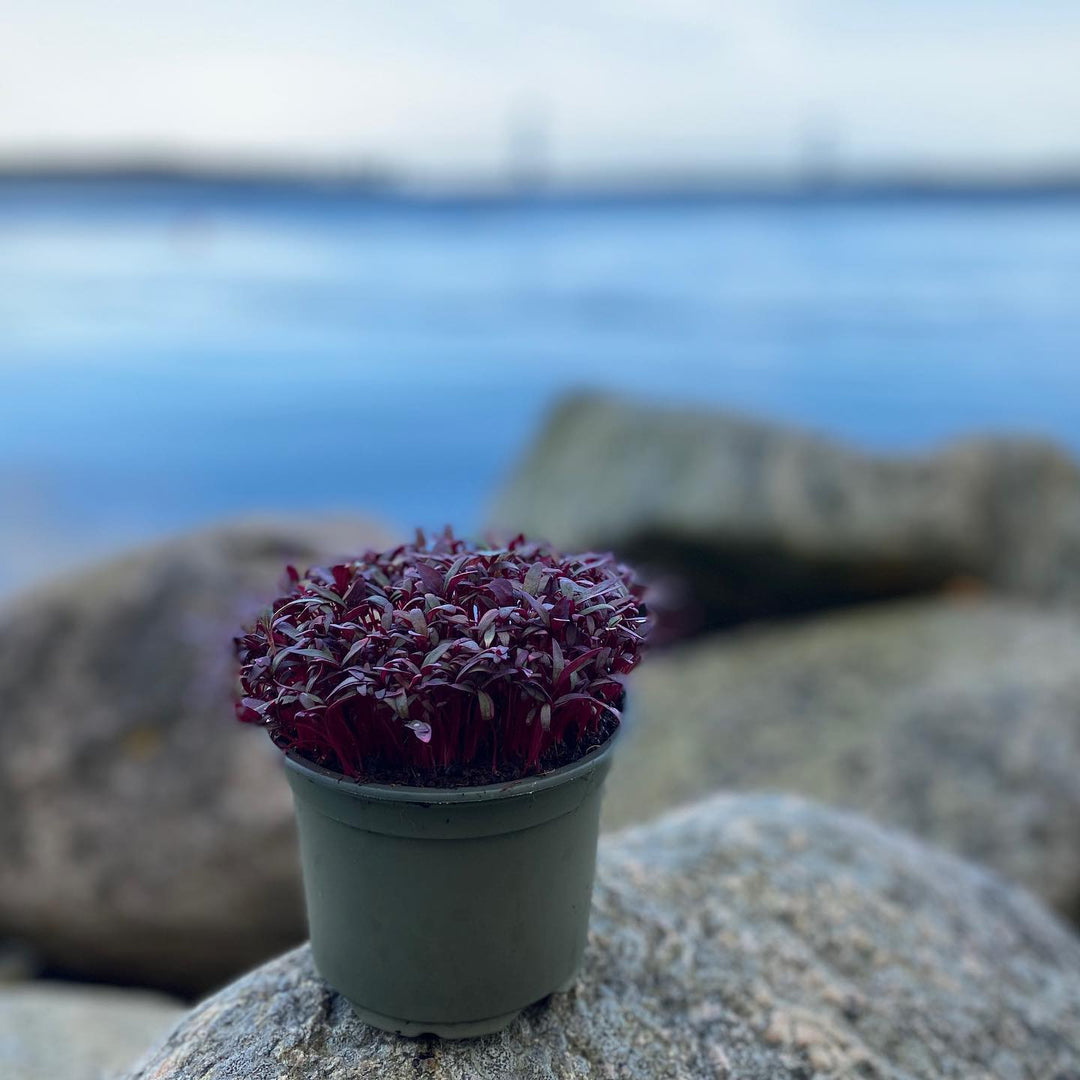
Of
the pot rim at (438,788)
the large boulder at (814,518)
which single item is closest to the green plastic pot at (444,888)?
the pot rim at (438,788)

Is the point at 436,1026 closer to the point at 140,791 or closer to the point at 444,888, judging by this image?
the point at 444,888

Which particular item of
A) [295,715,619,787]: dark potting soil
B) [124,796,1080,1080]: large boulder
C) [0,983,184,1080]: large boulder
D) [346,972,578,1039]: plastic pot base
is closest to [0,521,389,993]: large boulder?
[0,983,184,1080]: large boulder

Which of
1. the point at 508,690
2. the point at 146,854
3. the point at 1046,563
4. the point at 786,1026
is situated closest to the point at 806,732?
the point at 1046,563

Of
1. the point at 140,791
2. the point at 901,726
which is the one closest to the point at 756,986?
the point at 140,791

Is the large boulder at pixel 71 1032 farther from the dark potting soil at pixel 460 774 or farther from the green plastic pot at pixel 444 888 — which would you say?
the dark potting soil at pixel 460 774

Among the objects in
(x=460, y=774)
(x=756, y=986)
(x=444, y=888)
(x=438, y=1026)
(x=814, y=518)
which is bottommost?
(x=814, y=518)

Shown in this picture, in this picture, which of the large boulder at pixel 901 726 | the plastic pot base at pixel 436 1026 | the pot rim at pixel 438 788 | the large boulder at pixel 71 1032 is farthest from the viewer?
the large boulder at pixel 901 726
